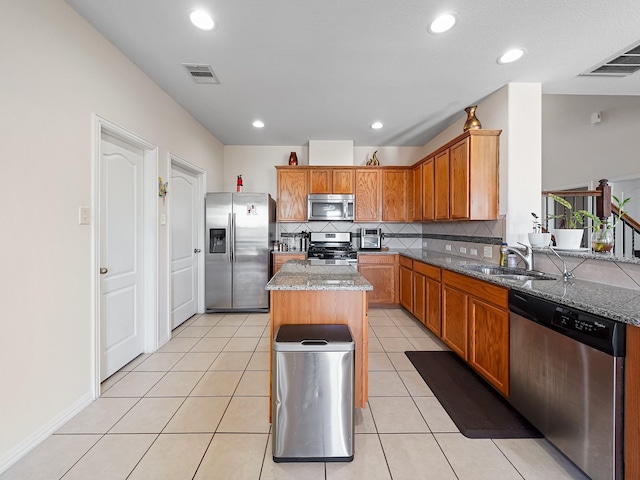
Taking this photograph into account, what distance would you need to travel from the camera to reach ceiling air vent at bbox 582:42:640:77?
87.4 inches

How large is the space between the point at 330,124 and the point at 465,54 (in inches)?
73.9

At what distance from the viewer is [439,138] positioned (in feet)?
13.7

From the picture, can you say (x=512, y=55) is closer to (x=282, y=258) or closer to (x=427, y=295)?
A: (x=427, y=295)

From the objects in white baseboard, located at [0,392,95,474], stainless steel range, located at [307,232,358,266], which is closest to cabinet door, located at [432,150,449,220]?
stainless steel range, located at [307,232,358,266]

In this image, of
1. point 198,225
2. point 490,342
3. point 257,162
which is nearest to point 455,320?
point 490,342

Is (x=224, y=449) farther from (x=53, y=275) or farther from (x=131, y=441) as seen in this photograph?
(x=53, y=275)

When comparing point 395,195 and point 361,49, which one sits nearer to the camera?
point 361,49

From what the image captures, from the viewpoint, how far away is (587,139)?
4.23 m

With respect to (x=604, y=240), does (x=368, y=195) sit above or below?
above

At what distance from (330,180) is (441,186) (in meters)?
1.70

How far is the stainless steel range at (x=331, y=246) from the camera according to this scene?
14.1 feet

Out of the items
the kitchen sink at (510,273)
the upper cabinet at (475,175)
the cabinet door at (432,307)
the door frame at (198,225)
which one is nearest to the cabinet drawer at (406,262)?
the cabinet door at (432,307)

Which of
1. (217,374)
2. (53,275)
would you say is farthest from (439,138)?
(53,275)

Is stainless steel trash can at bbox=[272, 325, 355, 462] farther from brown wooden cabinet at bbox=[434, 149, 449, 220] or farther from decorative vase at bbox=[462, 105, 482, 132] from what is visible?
decorative vase at bbox=[462, 105, 482, 132]
